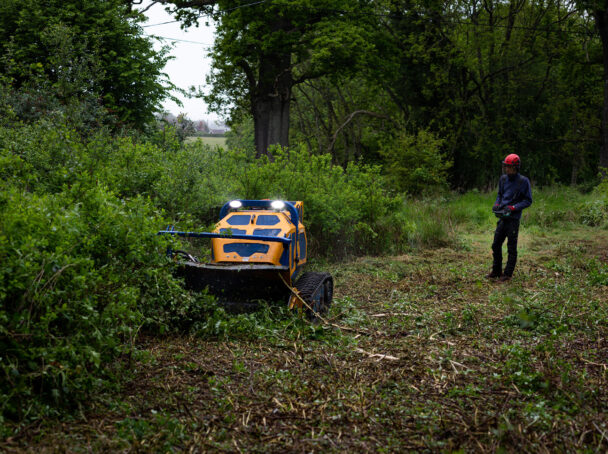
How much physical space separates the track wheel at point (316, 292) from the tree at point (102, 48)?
36.4ft

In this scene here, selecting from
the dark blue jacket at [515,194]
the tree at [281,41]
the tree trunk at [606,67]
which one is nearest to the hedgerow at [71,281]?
the dark blue jacket at [515,194]

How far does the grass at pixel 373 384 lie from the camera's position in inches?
132

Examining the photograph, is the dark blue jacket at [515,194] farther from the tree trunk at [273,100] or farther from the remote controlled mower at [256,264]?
the tree trunk at [273,100]

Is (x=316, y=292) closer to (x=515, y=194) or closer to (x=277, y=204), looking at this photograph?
(x=277, y=204)

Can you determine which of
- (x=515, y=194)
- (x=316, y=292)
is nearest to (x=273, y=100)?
(x=515, y=194)

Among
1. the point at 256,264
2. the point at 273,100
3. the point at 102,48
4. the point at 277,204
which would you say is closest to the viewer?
the point at 256,264

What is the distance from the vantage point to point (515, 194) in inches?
344

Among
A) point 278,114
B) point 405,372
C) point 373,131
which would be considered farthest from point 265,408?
point 373,131

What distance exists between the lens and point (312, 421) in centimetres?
370

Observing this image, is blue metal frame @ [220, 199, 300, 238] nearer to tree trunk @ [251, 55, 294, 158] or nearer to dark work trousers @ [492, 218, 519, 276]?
Result: dark work trousers @ [492, 218, 519, 276]

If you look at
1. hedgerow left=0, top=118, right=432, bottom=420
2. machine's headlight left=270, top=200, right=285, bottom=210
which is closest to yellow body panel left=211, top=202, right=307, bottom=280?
machine's headlight left=270, top=200, right=285, bottom=210

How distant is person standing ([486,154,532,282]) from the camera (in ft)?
28.6

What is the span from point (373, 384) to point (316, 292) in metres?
2.31

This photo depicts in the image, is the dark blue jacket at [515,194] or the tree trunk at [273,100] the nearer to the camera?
the dark blue jacket at [515,194]
